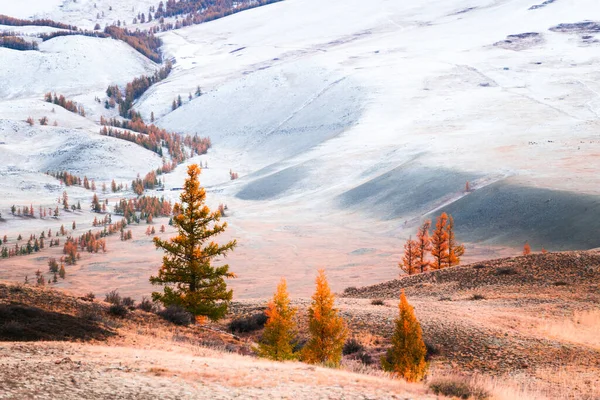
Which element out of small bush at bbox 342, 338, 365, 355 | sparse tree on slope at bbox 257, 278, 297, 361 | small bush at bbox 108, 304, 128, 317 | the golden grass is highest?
small bush at bbox 108, 304, 128, 317

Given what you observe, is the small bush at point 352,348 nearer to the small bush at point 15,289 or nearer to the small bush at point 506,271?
the small bush at point 15,289

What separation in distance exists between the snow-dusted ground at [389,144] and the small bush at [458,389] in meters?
41.5

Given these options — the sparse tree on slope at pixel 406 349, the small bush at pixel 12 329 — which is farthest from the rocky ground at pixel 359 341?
the sparse tree on slope at pixel 406 349

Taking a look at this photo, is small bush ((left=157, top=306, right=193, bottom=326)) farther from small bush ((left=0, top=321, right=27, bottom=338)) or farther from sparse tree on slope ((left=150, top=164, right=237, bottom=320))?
small bush ((left=0, top=321, right=27, bottom=338))

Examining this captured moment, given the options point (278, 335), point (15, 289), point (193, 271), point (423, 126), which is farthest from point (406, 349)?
point (423, 126)

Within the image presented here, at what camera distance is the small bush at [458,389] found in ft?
41.9

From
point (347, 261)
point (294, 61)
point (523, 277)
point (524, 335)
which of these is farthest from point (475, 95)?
point (524, 335)

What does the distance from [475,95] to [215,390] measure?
14162 cm

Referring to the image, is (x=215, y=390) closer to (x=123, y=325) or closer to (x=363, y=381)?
(x=363, y=381)

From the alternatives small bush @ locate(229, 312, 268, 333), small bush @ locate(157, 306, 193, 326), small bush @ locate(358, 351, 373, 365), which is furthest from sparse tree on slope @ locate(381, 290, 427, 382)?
small bush @ locate(229, 312, 268, 333)

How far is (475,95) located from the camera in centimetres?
14325

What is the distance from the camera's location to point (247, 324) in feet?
82.9

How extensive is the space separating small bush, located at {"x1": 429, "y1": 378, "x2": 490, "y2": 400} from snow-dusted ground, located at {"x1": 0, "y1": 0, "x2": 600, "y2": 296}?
41.5 meters

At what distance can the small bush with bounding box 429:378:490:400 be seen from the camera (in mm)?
12758
